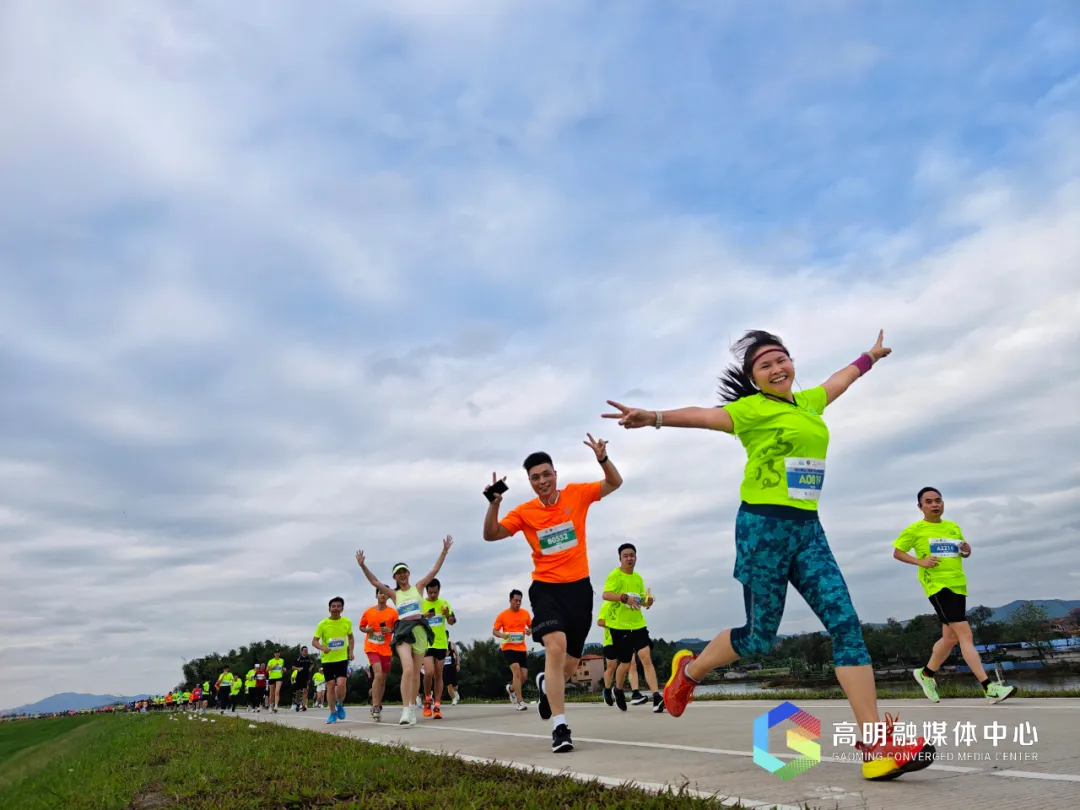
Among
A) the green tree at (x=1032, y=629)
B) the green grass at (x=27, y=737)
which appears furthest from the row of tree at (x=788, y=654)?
Result: the green grass at (x=27, y=737)

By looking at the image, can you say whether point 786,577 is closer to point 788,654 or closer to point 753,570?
point 753,570

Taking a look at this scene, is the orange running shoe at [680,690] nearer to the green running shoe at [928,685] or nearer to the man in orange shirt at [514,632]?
the green running shoe at [928,685]

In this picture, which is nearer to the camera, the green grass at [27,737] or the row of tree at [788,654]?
the row of tree at [788,654]

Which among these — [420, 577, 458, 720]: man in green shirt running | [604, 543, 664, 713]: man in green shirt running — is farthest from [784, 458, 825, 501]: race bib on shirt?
[420, 577, 458, 720]: man in green shirt running

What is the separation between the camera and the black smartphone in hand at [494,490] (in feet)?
20.8

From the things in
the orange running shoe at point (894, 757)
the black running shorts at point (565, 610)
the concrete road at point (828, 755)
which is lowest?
the concrete road at point (828, 755)

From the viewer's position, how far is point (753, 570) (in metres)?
4.54

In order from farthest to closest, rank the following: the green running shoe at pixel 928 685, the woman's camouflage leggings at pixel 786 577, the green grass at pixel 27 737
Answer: the green grass at pixel 27 737 → the green running shoe at pixel 928 685 → the woman's camouflage leggings at pixel 786 577

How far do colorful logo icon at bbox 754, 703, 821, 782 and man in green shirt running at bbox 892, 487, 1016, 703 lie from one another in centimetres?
321

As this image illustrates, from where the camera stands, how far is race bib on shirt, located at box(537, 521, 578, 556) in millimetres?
A: 6465

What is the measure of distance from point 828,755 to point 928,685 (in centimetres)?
449

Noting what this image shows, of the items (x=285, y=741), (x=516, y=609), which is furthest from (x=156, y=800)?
(x=516, y=609)

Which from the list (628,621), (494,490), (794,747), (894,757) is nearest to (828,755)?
(794,747)

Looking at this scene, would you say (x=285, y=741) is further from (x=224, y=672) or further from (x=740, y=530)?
(x=224, y=672)
